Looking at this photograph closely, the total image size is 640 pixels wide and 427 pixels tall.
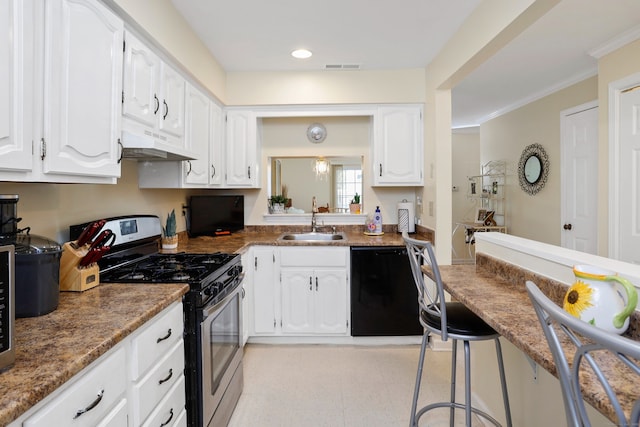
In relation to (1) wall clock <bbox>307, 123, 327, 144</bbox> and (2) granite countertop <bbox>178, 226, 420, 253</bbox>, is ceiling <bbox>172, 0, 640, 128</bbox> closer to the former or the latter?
(1) wall clock <bbox>307, 123, 327, 144</bbox>

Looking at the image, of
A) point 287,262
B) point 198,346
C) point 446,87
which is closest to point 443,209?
point 446,87

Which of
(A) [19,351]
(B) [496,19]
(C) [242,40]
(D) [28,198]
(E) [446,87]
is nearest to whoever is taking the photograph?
(A) [19,351]

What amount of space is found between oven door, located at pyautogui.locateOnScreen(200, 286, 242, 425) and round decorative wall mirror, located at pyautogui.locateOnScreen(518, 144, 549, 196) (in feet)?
12.8

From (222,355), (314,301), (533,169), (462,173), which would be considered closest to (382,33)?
(314,301)

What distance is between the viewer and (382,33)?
257cm

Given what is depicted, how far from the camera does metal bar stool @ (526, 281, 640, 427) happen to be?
1.73 feet

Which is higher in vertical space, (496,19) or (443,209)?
(496,19)

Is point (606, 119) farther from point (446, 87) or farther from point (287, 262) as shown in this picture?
point (287, 262)

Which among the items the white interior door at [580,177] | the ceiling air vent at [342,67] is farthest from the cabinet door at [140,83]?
the white interior door at [580,177]

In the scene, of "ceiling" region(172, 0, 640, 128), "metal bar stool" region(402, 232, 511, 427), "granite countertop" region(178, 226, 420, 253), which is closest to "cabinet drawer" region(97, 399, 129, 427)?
"metal bar stool" region(402, 232, 511, 427)

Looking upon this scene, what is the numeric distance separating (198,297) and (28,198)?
2.75 feet

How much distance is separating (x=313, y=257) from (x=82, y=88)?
204cm

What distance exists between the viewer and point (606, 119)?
2.97 meters

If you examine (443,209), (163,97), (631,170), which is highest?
(163,97)
